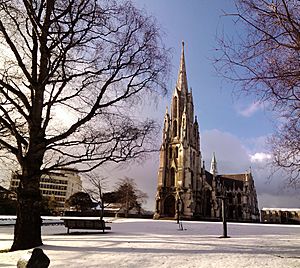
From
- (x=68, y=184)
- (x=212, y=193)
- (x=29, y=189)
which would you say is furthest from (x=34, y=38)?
(x=68, y=184)

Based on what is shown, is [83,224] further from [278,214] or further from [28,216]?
[278,214]

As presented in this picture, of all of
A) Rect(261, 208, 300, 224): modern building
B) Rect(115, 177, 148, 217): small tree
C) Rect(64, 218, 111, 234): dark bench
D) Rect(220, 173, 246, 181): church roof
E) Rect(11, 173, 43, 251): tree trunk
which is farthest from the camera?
Rect(261, 208, 300, 224): modern building

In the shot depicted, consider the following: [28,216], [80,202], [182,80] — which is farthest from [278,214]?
[28,216]

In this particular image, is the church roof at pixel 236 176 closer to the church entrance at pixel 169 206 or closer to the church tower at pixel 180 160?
the church tower at pixel 180 160

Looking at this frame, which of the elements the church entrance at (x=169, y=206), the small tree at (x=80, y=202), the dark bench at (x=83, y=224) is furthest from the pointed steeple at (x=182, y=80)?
the dark bench at (x=83, y=224)

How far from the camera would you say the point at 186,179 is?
70.2 m

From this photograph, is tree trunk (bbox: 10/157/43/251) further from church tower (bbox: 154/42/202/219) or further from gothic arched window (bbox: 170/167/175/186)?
gothic arched window (bbox: 170/167/175/186)

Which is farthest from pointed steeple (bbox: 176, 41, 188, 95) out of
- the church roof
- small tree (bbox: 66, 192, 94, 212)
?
small tree (bbox: 66, 192, 94, 212)

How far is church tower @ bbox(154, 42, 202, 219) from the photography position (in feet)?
223

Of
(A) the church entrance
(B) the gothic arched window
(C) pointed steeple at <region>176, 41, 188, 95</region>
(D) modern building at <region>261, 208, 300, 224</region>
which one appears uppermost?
(C) pointed steeple at <region>176, 41, 188, 95</region>

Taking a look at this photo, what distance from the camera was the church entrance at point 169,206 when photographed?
6806 centimetres

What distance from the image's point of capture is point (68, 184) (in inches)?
4107

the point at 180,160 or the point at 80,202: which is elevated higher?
the point at 180,160

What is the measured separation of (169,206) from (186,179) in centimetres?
752
